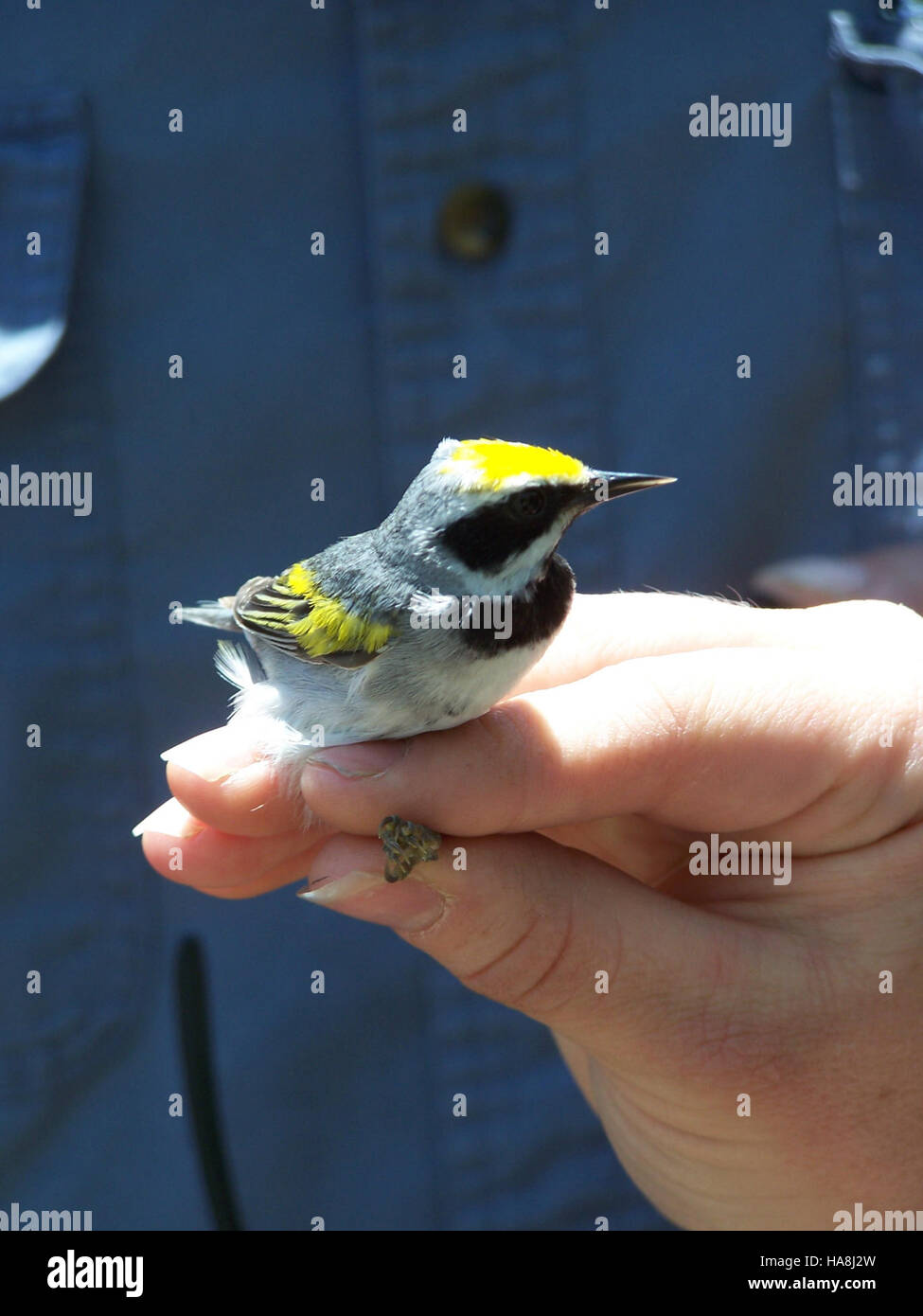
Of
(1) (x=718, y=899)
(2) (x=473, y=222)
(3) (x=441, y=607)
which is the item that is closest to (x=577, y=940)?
(1) (x=718, y=899)

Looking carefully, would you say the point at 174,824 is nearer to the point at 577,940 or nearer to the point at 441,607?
the point at 441,607

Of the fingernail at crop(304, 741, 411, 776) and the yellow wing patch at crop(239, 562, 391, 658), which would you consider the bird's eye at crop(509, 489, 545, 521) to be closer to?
the yellow wing patch at crop(239, 562, 391, 658)

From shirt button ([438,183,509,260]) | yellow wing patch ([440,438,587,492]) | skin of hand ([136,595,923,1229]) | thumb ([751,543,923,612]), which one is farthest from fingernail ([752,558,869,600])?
shirt button ([438,183,509,260])

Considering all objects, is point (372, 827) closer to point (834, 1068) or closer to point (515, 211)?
point (834, 1068)

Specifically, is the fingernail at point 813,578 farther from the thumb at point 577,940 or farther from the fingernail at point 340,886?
the fingernail at point 340,886

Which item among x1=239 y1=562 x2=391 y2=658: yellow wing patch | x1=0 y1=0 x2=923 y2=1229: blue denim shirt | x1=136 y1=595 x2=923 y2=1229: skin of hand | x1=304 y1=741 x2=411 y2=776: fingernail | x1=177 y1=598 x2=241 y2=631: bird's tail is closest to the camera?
x1=136 y1=595 x2=923 y2=1229: skin of hand

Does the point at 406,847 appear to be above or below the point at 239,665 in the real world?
below
